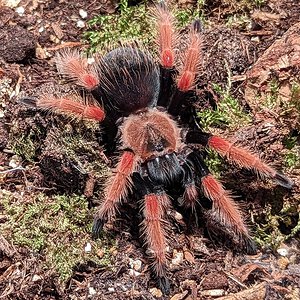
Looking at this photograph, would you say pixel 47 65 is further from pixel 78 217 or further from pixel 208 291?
pixel 208 291

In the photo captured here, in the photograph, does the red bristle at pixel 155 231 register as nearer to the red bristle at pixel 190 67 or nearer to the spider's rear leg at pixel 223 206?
the spider's rear leg at pixel 223 206

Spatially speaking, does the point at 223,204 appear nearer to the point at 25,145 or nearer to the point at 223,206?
the point at 223,206

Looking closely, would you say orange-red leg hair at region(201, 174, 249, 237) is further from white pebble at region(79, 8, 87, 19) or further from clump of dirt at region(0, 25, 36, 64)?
white pebble at region(79, 8, 87, 19)

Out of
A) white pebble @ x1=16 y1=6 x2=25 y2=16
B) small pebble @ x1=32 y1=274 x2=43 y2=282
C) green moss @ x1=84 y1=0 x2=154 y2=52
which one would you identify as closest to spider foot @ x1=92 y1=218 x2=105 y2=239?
small pebble @ x1=32 y1=274 x2=43 y2=282

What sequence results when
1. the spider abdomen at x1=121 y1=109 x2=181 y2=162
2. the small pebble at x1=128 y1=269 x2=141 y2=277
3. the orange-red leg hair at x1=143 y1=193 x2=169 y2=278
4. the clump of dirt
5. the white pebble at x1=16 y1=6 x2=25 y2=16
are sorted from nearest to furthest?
the orange-red leg hair at x1=143 y1=193 x2=169 y2=278, the small pebble at x1=128 y1=269 x2=141 y2=277, the spider abdomen at x1=121 y1=109 x2=181 y2=162, the clump of dirt, the white pebble at x1=16 y1=6 x2=25 y2=16

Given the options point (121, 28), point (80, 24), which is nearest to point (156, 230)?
point (121, 28)

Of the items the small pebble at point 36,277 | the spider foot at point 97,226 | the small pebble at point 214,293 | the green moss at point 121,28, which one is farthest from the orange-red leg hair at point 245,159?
the small pebble at point 36,277
